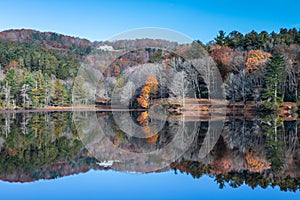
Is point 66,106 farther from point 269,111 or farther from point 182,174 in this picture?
point 182,174

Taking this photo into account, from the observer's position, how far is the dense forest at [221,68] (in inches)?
990

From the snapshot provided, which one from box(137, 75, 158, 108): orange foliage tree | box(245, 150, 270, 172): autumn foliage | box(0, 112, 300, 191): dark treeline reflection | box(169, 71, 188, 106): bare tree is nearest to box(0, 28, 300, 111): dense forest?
box(137, 75, 158, 108): orange foliage tree

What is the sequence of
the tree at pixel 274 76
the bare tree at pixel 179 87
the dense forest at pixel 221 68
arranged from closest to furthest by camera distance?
1. the tree at pixel 274 76
2. the dense forest at pixel 221 68
3. the bare tree at pixel 179 87

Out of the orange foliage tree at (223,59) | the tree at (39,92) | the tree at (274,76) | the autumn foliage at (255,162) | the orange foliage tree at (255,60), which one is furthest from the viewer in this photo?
the tree at (39,92)

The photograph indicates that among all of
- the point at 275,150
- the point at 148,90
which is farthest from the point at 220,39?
the point at 275,150

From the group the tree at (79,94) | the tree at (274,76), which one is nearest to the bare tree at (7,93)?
the tree at (79,94)

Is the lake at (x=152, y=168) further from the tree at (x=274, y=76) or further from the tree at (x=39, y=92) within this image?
the tree at (x=39, y=92)

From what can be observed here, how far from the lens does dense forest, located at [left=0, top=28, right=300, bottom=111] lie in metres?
25.1

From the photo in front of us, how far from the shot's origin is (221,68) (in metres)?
32.2

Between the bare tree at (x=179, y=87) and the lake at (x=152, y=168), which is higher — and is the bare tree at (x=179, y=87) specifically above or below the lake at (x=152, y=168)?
above

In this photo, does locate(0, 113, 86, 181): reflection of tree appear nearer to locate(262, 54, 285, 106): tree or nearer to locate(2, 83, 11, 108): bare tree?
locate(262, 54, 285, 106): tree

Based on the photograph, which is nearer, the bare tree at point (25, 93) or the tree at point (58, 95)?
the bare tree at point (25, 93)

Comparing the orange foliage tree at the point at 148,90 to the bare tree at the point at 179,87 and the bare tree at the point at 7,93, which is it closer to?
the bare tree at the point at 179,87

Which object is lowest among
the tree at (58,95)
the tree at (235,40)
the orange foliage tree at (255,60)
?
the tree at (58,95)
